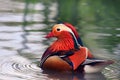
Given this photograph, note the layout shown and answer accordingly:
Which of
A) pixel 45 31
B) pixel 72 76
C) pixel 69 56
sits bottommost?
pixel 45 31

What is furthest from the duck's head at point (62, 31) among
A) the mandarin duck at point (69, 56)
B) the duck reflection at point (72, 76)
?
the duck reflection at point (72, 76)

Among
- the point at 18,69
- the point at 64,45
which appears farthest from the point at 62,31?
the point at 18,69

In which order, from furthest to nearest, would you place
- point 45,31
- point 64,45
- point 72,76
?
point 45,31 < point 64,45 < point 72,76

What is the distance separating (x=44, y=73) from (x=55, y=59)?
0.28 m

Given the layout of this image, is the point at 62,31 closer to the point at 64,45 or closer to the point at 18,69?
the point at 64,45

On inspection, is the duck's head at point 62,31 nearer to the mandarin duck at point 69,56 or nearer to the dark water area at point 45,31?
the mandarin duck at point 69,56

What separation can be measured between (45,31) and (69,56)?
4.05 metres

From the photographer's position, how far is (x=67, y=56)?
8.11 metres

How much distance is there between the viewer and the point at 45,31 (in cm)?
1212

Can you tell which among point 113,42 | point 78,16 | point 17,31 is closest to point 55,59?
point 113,42

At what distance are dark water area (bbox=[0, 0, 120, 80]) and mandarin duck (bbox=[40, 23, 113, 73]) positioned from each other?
11 cm

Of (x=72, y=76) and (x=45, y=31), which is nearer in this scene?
(x=72, y=76)

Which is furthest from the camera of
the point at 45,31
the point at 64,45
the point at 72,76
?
the point at 45,31

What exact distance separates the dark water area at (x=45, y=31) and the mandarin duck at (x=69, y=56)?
11cm
